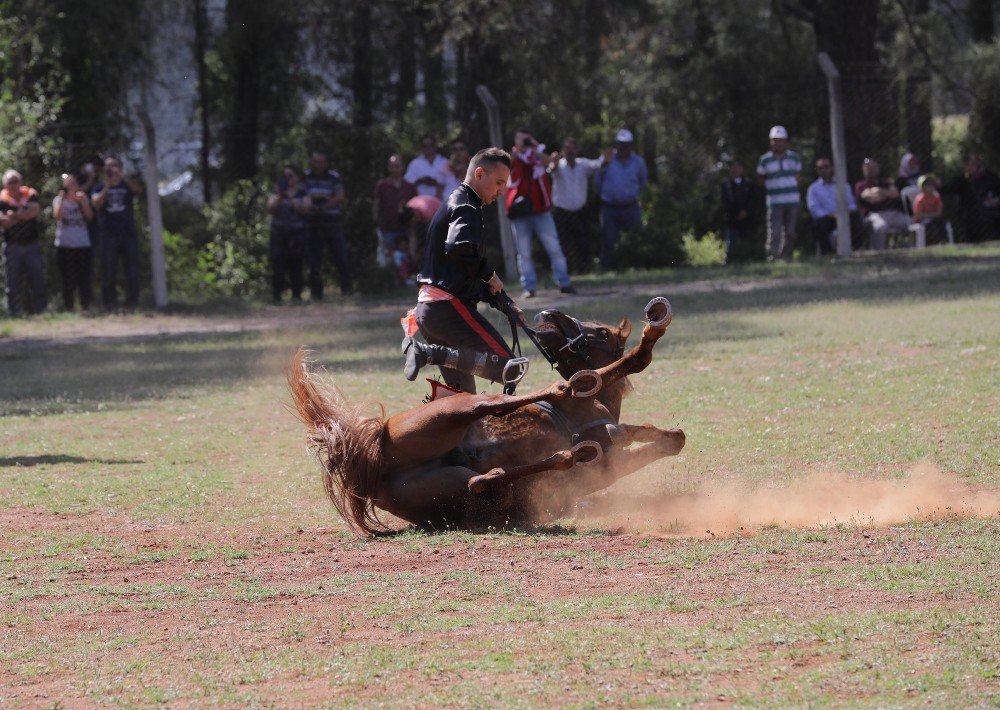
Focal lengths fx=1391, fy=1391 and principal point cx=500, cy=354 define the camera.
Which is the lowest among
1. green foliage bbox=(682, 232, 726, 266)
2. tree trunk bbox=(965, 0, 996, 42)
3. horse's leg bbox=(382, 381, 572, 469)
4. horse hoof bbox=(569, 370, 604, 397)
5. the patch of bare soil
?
the patch of bare soil

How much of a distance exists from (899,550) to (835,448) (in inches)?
103

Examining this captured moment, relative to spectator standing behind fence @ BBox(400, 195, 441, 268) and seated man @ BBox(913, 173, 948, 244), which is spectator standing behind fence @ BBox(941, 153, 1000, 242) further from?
spectator standing behind fence @ BBox(400, 195, 441, 268)

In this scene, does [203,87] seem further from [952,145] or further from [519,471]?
[519,471]

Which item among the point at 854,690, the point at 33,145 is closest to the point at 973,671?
the point at 854,690

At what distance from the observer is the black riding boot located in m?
7.27

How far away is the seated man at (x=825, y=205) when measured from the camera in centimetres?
2053

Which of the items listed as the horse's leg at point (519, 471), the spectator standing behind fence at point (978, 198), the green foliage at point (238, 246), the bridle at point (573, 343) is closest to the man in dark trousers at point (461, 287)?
the bridle at point (573, 343)

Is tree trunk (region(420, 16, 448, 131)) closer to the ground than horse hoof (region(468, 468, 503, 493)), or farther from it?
farther from it

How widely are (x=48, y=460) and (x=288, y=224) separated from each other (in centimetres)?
1016

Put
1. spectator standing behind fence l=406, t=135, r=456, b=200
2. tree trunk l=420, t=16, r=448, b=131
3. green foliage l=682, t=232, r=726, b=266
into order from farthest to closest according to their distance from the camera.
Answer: tree trunk l=420, t=16, r=448, b=131 → green foliage l=682, t=232, r=726, b=266 → spectator standing behind fence l=406, t=135, r=456, b=200

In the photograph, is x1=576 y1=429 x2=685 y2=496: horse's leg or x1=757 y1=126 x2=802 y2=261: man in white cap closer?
x1=576 y1=429 x2=685 y2=496: horse's leg

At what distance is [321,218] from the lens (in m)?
19.2

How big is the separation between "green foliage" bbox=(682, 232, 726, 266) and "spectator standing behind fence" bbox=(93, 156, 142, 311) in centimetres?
843

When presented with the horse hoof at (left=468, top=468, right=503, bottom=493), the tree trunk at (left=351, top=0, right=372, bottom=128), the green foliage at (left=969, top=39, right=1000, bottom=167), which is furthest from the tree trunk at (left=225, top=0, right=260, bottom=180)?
the horse hoof at (left=468, top=468, right=503, bottom=493)
